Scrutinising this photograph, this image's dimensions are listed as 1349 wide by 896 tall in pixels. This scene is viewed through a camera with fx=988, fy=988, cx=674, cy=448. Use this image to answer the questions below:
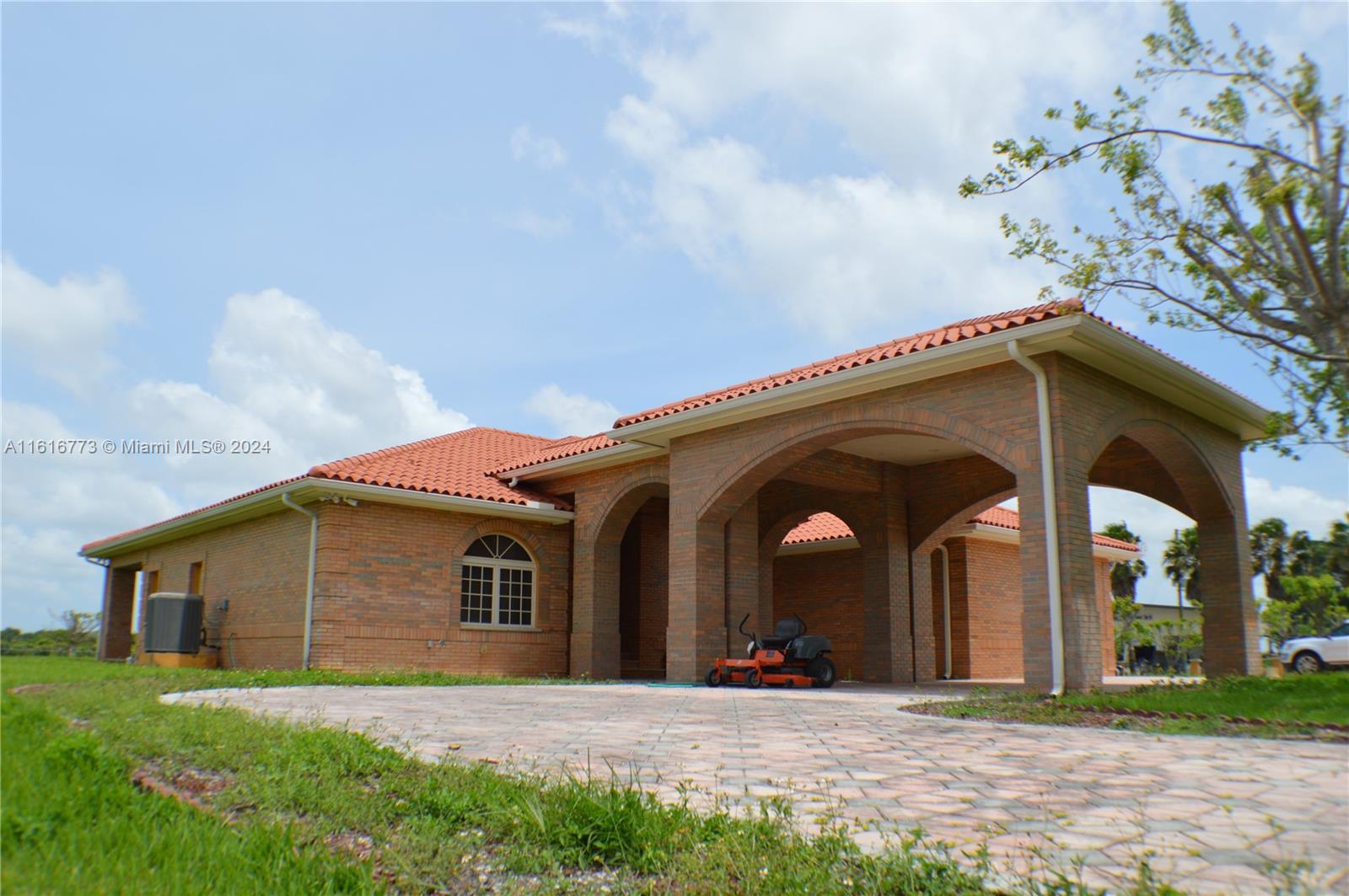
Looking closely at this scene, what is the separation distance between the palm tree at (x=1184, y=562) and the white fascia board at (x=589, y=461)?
42.0 m

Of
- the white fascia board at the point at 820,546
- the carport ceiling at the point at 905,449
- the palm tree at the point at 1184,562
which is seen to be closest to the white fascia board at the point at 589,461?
the carport ceiling at the point at 905,449

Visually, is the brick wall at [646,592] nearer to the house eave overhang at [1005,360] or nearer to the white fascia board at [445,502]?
the white fascia board at [445,502]

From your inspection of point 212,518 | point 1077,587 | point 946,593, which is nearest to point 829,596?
point 946,593

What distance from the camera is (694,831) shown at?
422 centimetres

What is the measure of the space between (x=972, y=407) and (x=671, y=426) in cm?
512

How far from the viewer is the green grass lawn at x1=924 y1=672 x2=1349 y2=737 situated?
7.73 metres

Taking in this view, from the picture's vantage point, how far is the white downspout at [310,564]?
16.2m

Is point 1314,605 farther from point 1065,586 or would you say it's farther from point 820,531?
point 1065,586

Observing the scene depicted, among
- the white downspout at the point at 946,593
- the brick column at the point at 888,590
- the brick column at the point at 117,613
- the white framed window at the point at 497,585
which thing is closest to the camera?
the brick column at the point at 888,590

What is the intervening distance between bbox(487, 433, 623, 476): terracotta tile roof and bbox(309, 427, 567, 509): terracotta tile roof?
344 mm

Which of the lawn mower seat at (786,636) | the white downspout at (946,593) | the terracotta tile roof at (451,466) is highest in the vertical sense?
the terracotta tile roof at (451,466)

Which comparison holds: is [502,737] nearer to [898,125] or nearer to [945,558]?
[898,125]

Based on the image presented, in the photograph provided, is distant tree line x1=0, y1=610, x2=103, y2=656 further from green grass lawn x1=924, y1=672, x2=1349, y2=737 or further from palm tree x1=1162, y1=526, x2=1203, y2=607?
palm tree x1=1162, y1=526, x2=1203, y2=607

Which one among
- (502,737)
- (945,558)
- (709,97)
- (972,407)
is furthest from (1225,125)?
(945,558)
